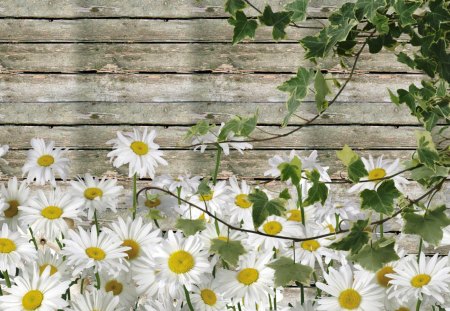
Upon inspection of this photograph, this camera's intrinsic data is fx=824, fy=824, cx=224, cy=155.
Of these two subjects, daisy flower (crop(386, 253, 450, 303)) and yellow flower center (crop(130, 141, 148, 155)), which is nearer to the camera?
daisy flower (crop(386, 253, 450, 303))

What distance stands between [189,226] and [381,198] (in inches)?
9.8

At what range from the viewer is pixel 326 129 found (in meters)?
3.27

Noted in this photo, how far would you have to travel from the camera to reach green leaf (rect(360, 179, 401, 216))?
86 centimetres

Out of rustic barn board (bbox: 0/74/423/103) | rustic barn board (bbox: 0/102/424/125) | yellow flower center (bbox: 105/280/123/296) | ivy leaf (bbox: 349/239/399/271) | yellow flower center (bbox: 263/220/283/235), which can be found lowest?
ivy leaf (bbox: 349/239/399/271)

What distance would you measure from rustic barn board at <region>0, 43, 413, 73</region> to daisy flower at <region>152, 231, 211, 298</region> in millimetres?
2183

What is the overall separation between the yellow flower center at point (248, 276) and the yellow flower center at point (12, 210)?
0.35m

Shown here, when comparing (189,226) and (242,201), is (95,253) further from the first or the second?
(242,201)

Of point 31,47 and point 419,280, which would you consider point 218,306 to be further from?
point 31,47

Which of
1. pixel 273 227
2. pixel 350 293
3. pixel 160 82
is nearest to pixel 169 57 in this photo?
pixel 160 82

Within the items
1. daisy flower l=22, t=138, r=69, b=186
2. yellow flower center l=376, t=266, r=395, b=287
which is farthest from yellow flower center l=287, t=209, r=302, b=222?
daisy flower l=22, t=138, r=69, b=186

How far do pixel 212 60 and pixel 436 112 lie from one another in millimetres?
2368

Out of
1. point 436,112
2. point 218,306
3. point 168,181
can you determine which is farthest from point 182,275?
point 436,112

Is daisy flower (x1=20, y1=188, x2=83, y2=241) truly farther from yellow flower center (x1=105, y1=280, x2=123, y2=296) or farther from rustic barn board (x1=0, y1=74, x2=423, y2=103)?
rustic barn board (x1=0, y1=74, x2=423, y2=103)

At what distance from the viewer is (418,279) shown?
3.41ft
